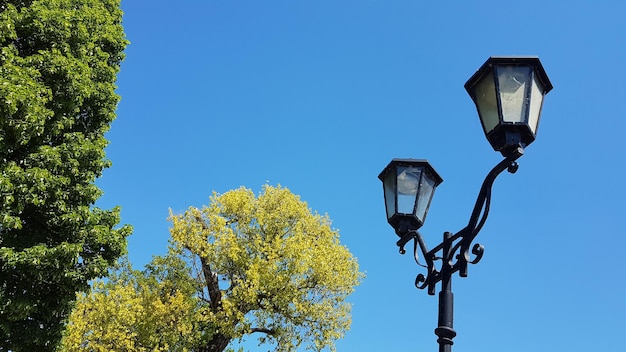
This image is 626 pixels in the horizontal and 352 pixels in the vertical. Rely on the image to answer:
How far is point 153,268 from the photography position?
23.0 metres

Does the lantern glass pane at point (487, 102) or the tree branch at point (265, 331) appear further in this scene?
the tree branch at point (265, 331)

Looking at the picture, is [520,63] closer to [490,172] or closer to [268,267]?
[490,172]

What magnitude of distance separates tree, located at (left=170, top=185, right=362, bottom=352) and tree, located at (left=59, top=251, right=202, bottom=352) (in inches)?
29.6

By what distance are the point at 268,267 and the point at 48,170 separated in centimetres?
1143

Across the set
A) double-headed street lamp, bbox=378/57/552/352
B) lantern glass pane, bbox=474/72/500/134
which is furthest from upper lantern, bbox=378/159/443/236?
lantern glass pane, bbox=474/72/500/134

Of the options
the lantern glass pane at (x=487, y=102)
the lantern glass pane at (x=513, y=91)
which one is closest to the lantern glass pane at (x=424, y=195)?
the lantern glass pane at (x=487, y=102)

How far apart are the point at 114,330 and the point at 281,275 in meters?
6.93

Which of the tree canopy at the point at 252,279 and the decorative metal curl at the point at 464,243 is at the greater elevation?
the tree canopy at the point at 252,279

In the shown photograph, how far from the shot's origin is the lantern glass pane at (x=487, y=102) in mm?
4066

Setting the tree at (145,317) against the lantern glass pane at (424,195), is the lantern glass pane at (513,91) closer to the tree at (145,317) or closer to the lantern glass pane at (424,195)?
the lantern glass pane at (424,195)

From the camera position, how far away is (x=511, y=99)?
4012 millimetres

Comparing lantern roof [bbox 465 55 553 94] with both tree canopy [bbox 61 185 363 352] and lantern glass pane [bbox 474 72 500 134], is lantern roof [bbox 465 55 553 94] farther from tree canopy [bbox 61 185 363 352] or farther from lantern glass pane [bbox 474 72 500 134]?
tree canopy [bbox 61 185 363 352]

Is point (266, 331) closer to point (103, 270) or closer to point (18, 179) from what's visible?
point (103, 270)

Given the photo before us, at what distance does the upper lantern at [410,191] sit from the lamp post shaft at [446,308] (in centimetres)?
40
